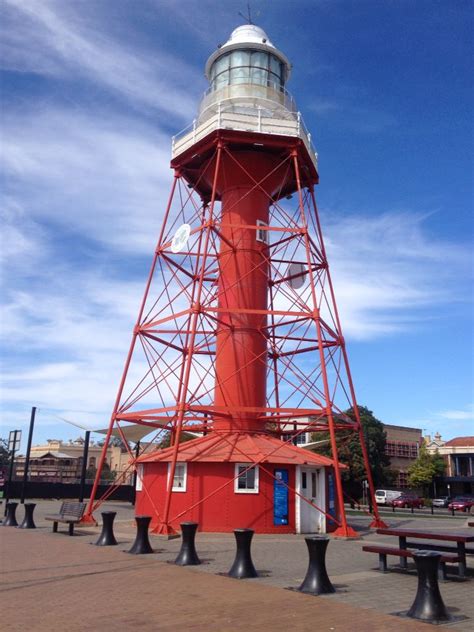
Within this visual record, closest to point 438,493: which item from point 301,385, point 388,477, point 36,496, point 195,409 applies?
point 388,477

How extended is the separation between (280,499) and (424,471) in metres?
48.8

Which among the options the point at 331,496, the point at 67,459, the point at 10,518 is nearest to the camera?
the point at 10,518

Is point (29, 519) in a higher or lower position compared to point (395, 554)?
lower

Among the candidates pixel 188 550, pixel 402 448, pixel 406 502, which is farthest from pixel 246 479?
pixel 402 448

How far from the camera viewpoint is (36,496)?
40281 millimetres

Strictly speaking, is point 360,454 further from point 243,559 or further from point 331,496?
point 243,559

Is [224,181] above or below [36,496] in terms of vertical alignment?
above

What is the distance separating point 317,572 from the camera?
9203 millimetres

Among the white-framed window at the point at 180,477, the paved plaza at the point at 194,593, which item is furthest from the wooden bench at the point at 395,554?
the white-framed window at the point at 180,477

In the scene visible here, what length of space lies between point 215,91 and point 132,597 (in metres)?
20.1

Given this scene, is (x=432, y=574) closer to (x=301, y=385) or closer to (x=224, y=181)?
(x=301, y=385)

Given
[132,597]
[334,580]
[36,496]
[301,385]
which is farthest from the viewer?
[36,496]

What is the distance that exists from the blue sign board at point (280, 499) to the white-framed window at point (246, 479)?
0.65 meters

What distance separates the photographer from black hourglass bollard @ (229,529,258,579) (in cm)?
1039
